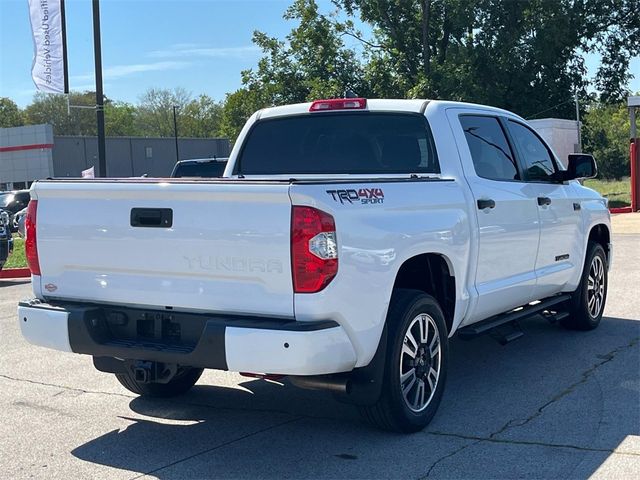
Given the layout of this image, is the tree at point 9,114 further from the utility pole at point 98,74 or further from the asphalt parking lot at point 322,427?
the asphalt parking lot at point 322,427

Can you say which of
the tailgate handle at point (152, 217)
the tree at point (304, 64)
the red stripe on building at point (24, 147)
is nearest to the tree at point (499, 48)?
the tree at point (304, 64)

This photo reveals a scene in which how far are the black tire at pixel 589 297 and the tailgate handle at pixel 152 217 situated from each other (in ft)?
14.6

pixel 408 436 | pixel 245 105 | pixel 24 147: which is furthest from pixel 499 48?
pixel 24 147

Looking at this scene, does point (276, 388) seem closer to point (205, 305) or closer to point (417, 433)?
point (417, 433)

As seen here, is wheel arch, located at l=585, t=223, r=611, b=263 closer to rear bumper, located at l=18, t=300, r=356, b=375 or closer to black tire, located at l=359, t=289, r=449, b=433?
black tire, located at l=359, t=289, r=449, b=433

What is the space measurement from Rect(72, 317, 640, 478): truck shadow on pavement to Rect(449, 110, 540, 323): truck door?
655 millimetres

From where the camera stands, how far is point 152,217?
4484mm

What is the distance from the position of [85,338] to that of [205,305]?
2.60ft

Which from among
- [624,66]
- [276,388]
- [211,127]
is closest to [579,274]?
[276,388]

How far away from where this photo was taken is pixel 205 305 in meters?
4.38

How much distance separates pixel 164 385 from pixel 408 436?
1.87 metres

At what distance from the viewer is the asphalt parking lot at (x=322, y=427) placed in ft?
14.4

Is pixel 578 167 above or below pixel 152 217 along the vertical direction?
above

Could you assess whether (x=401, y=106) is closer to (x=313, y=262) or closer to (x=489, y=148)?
(x=489, y=148)
